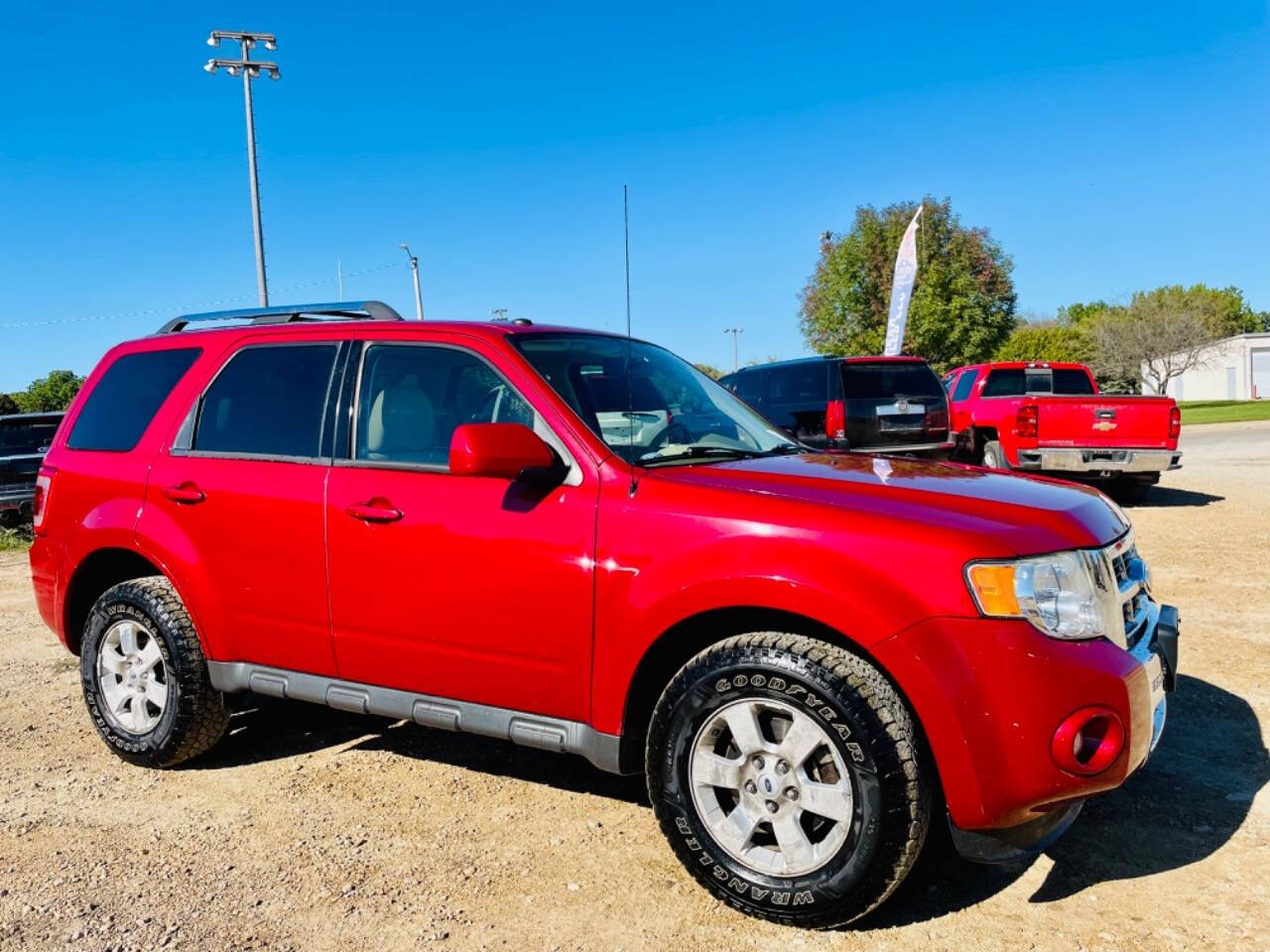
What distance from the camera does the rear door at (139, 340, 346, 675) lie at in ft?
12.8

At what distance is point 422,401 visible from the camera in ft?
12.7

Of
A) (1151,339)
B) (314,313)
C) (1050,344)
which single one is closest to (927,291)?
(1151,339)

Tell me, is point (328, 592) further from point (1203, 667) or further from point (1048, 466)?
point (1048, 466)

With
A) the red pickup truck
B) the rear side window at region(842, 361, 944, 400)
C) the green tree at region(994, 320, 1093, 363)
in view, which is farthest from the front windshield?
the green tree at region(994, 320, 1093, 363)

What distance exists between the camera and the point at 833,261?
130 ft

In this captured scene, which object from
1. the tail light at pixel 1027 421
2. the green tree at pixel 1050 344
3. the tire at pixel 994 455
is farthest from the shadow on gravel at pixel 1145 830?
the green tree at pixel 1050 344

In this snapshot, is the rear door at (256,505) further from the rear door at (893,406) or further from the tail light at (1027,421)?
the tail light at (1027,421)

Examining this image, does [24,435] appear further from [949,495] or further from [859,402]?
[949,495]

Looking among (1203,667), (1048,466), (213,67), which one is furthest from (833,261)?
(1203,667)

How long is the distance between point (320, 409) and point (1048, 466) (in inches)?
390

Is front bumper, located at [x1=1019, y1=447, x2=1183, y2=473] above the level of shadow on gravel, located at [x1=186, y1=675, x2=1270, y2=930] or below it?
above

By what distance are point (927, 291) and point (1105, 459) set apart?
26796 millimetres

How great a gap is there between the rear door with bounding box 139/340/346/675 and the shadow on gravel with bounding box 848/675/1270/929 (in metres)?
2.32

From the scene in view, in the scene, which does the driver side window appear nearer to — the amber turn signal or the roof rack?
the roof rack
